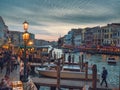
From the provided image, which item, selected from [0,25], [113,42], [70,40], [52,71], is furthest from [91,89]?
[70,40]

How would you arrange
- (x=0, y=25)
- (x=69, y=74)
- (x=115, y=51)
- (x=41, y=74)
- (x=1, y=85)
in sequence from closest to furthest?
(x=1, y=85) → (x=69, y=74) → (x=41, y=74) → (x=0, y=25) → (x=115, y=51)

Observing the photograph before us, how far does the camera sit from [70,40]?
175 metres

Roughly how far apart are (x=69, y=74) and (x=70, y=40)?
15022 centimetres

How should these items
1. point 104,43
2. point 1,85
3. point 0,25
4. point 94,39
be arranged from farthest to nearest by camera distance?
point 94,39 → point 104,43 → point 0,25 → point 1,85

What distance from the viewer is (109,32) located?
10394cm

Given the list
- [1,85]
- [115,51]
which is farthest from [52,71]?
[115,51]

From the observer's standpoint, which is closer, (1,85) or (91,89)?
(1,85)

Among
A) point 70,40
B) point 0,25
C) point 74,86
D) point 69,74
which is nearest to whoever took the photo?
point 74,86

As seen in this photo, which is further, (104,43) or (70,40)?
(70,40)

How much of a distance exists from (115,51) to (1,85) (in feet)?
273

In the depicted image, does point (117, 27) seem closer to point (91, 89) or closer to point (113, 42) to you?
point (113, 42)

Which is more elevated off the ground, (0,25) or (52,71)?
(0,25)

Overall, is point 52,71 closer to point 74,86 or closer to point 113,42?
point 74,86

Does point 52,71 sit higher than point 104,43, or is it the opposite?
point 104,43
